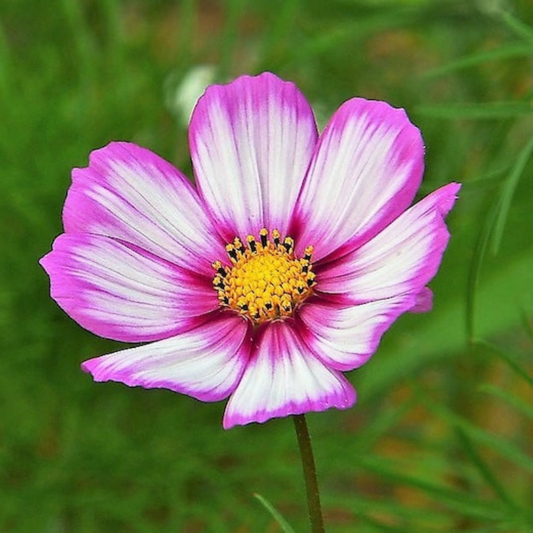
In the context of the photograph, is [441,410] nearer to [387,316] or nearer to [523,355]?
[387,316]

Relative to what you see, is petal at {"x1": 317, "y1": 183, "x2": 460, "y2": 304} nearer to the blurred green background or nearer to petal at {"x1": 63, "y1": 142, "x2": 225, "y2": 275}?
petal at {"x1": 63, "y1": 142, "x2": 225, "y2": 275}

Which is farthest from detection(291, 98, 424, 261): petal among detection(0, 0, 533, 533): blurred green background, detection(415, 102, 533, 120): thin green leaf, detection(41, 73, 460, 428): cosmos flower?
detection(0, 0, 533, 533): blurred green background

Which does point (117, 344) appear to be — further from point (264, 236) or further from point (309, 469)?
point (309, 469)

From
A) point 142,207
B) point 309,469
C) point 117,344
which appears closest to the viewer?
point 309,469

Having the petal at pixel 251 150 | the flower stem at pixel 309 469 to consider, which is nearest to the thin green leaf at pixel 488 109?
the petal at pixel 251 150

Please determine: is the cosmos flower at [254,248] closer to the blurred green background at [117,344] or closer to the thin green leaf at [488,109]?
the thin green leaf at [488,109]

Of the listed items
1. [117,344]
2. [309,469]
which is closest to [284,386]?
[309,469]

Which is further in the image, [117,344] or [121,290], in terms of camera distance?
[117,344]
